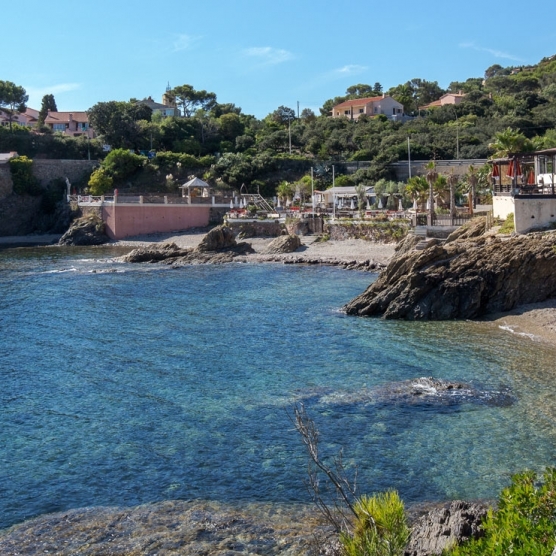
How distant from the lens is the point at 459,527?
10.3 meters

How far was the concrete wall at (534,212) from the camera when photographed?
115 feet

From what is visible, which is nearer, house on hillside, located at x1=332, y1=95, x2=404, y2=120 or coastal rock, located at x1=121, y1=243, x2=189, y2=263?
coastal rock, located at x1=121, y1=243, x2=189, y2=263

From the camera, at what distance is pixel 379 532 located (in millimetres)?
7734

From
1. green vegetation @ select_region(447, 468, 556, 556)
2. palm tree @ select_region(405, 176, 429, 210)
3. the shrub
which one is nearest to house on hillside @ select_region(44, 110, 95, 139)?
the shrub

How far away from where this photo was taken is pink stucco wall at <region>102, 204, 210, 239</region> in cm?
6838

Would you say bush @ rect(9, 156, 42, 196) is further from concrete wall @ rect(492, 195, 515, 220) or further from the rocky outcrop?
concrete wall @ rect(492, 195, 515, 220)

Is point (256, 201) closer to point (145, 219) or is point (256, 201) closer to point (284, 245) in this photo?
point (145, 219)

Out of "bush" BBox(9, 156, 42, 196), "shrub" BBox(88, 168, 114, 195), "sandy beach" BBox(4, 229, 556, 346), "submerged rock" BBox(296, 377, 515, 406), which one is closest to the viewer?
"submerged rock" BBox(296, 377, 515, 406)

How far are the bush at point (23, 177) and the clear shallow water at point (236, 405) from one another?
1777 inches

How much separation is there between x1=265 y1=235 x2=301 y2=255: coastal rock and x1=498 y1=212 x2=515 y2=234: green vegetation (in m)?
19.1

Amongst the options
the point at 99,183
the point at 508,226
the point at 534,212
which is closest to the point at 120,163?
the point at 99,183

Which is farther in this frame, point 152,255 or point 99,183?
point 99,183

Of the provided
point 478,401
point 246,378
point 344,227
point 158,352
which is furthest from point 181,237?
point 478,401

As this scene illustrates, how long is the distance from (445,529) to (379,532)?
10.1 feet
